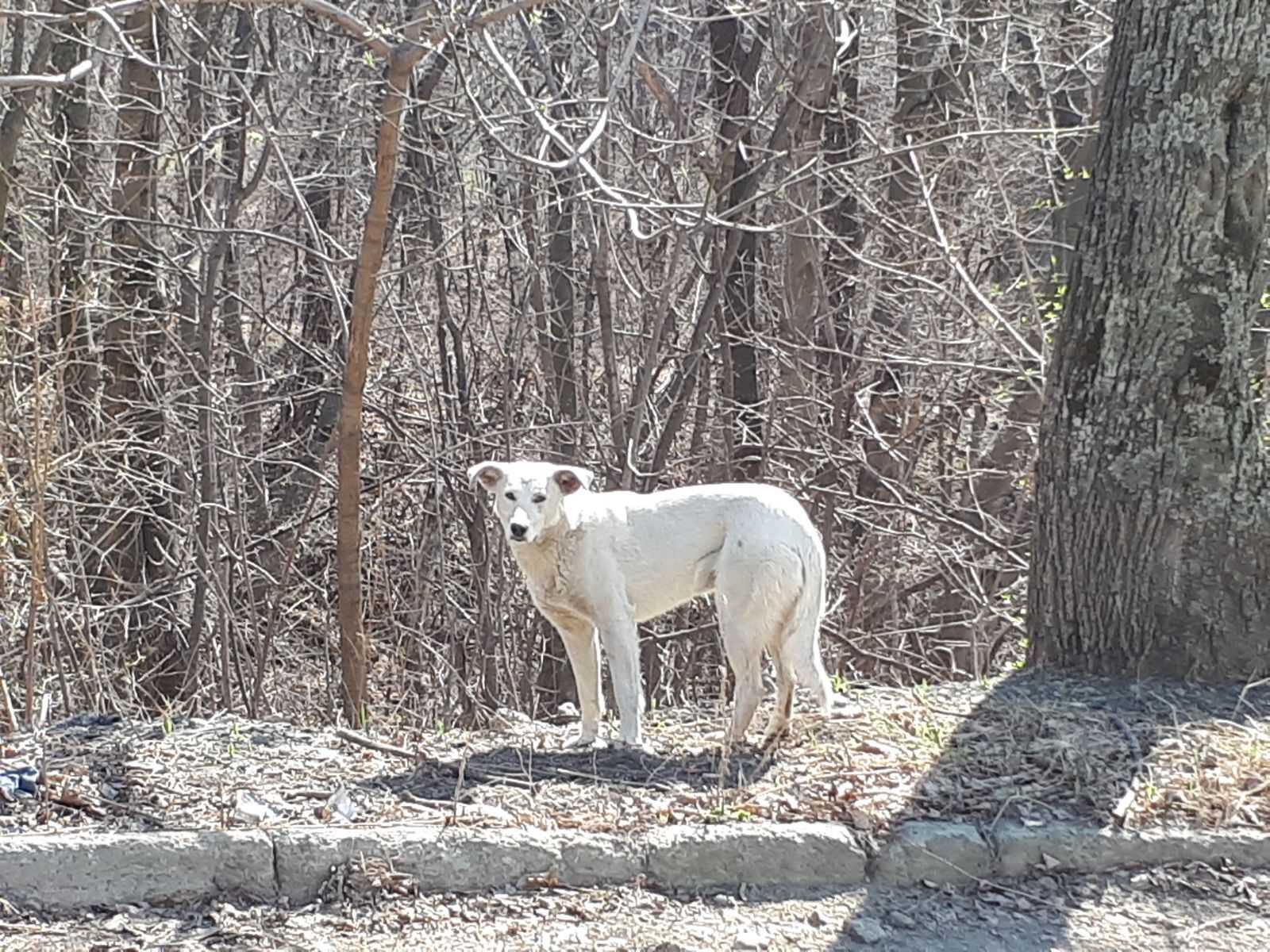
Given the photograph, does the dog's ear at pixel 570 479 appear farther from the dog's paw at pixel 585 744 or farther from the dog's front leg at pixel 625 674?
the dog's paw at pixel 585 744

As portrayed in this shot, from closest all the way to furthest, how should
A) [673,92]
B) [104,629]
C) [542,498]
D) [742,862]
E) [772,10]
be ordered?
1. [742,862]
2. [542,498]
3. [772,10]
4. [104,629]
5. [673,92]

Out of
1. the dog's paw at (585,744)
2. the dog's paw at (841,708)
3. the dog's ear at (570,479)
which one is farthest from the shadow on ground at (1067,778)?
the dog's ear at (570,479)

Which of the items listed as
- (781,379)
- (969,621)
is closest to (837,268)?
(781,379)

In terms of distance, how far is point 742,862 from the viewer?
4.97 meters

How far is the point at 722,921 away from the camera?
473 cm

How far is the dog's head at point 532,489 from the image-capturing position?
5941 millimetres

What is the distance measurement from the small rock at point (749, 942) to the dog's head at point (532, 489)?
1850 mm

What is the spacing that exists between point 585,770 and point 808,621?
1117 millimetres

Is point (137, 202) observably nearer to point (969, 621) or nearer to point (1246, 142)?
point (969, 621)

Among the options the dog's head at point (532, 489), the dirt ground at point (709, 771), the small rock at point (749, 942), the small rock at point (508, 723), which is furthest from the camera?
the small rock at point (508, 723)

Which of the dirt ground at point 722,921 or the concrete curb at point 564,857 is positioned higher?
the concrete curb at point 564,857

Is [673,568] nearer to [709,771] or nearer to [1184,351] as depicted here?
[709,771]

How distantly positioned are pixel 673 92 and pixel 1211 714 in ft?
26.2

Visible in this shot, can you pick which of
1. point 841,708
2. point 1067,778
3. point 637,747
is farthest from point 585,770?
point 1067,778
